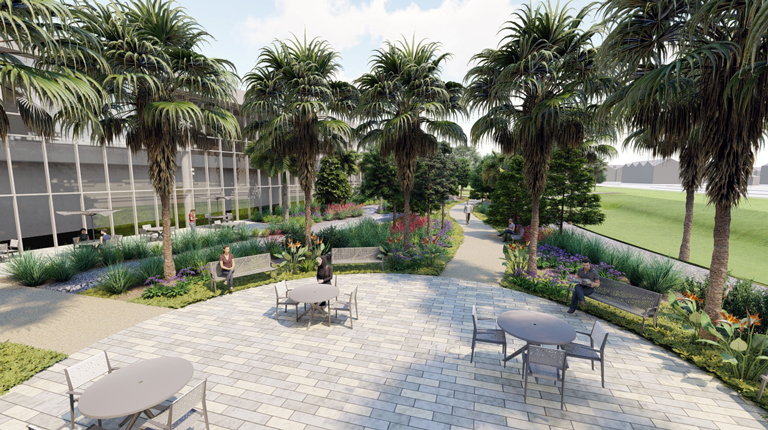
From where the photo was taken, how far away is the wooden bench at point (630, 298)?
655cm

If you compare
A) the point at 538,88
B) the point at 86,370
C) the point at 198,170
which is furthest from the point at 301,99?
the point at 198,170

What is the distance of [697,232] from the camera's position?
21500mm

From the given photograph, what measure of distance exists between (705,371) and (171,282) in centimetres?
1266

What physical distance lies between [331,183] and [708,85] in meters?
24.6

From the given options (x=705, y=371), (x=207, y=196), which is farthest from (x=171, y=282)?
(x=207, y=196)

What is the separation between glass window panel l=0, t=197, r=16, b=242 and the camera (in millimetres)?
13877

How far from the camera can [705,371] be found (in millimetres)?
5195

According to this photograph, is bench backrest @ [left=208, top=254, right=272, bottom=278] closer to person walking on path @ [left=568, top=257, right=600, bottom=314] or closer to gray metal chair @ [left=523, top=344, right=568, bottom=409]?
gray metal chair @ [left=523, top=344, right=568, bottom=409]

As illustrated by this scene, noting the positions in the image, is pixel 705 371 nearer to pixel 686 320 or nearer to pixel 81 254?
pixel 686 320

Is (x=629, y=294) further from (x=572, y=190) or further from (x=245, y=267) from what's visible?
(x=572, y=190)

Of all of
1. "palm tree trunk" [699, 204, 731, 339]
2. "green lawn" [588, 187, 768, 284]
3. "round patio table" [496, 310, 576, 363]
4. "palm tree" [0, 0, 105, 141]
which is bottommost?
"green lawn" [588, 187, 768, 284]

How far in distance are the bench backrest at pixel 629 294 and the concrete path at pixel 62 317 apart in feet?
36.5

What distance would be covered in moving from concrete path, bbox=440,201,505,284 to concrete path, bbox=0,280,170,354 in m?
9.32

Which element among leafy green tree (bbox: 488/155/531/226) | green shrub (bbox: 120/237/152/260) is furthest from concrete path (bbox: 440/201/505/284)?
green shrub (bbox: 120/237/152/260)
